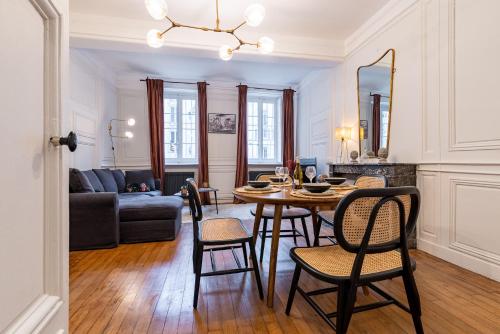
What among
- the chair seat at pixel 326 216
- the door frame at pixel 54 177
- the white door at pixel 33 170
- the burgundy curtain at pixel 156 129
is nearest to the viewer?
the white door at pixel 33 170

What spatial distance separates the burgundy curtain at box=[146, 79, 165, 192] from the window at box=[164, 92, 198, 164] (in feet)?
1.40

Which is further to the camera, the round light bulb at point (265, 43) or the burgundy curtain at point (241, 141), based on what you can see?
the burgundy curtain at point (241, 141)

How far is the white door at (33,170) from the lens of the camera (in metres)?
0.42

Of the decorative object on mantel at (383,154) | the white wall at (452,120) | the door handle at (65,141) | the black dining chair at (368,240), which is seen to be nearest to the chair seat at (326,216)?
the black dining chair at (368,240)

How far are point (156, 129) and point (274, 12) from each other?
3533 millimetres

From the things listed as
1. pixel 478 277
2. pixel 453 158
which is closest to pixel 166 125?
pixel 453 158

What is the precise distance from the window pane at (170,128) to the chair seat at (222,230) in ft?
14.0

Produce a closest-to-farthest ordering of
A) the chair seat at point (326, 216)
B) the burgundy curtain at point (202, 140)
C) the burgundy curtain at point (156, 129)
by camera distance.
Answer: the chair seat at point (326, 216)
the burgundy curtain at point (156, 129)
the burgundy curtain at point (202, 140)

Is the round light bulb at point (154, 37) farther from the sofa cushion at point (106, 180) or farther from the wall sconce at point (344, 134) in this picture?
the wall sconce at point (344, 134)

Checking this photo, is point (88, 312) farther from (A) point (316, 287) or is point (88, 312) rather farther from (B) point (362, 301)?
Answer: (B) point (362, 301)

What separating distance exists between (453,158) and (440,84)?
0.73 meters

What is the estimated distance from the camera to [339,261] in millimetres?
1295

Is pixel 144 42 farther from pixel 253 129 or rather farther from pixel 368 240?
pixel 368 240

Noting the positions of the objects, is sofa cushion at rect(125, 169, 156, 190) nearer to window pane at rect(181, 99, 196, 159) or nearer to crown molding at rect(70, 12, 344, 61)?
window pane at rect(181, 99, 196, 159)
